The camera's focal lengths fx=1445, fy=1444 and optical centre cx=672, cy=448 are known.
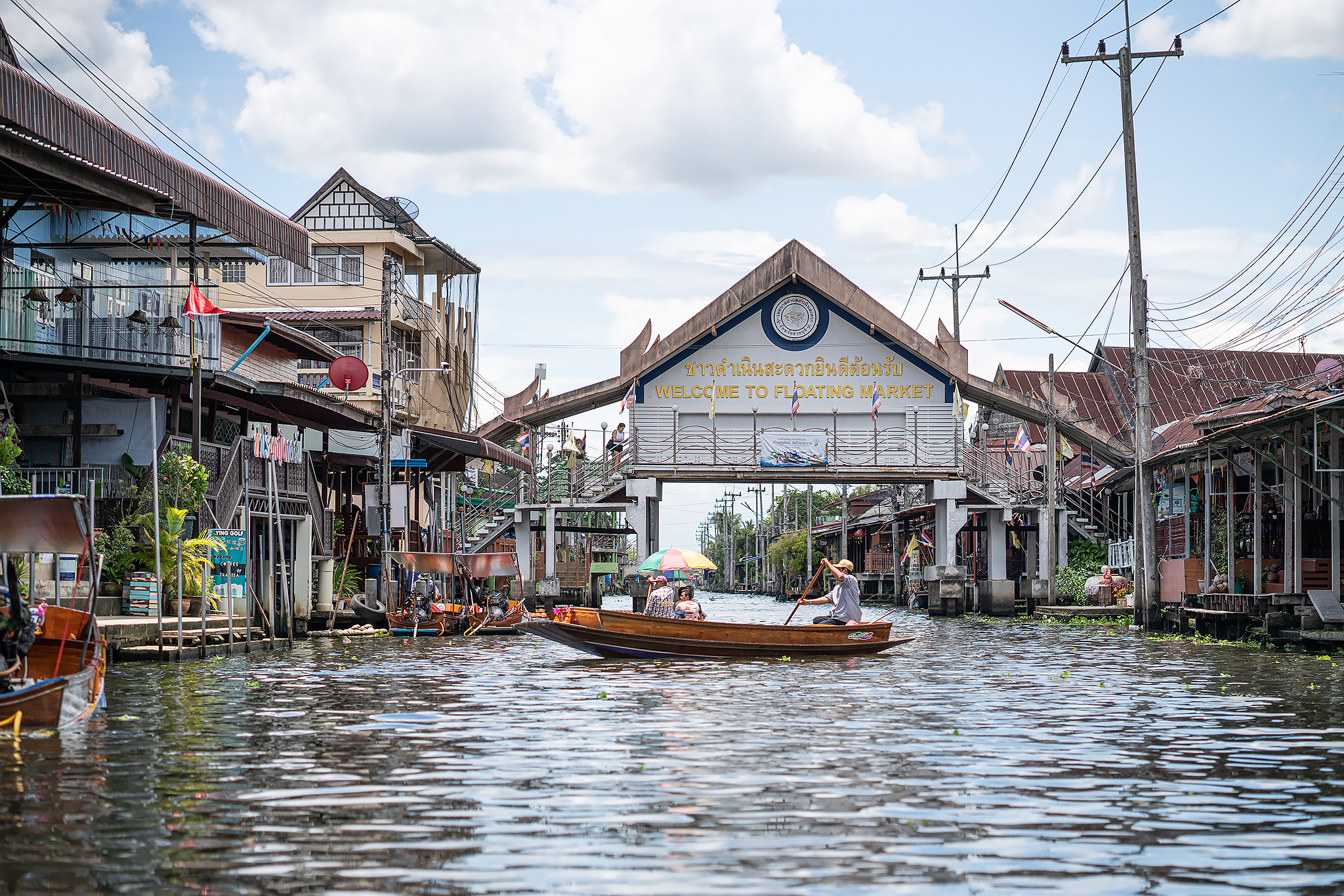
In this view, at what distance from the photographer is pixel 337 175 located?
5628cm

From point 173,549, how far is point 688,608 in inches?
363

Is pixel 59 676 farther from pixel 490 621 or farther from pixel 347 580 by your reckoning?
pixel 347 580

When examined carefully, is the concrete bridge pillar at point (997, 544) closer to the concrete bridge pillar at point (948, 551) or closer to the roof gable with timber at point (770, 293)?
the concrete bridge pillar at point (948, 551)

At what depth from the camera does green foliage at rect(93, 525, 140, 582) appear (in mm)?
25562

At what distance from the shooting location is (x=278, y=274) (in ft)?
184

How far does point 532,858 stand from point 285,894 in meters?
1.45

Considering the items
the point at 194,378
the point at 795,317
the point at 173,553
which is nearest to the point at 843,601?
the point at 173,553

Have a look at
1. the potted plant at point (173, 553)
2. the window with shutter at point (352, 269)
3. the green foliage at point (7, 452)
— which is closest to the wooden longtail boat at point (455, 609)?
the potted plant at point (173, 553)

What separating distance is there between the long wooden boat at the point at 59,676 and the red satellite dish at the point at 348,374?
22.8 meters

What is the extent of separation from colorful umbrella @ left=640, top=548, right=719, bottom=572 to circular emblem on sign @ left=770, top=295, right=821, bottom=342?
19902 millimetres

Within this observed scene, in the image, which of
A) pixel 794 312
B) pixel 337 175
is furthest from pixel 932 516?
pixel 337 175

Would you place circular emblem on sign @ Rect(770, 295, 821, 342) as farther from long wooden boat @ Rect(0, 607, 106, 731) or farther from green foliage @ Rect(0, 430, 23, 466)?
long wooden boat @ Rect(0, 607, 106, 731)

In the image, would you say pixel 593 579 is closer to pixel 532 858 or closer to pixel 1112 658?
pixel 1112 658

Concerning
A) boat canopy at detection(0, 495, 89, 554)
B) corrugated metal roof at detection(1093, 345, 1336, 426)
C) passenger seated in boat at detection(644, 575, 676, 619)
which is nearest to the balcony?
passenger seated in boat at detection(644, 575, 676, 619)
